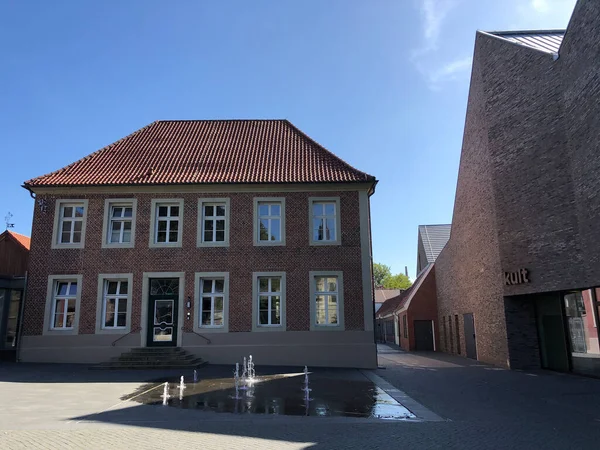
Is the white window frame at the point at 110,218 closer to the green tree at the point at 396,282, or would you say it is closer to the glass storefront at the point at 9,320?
the glass storefront at the point at 9,320

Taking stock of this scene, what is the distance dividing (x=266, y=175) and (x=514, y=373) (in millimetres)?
12583

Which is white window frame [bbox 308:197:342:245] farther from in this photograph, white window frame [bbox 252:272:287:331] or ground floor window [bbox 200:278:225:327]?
ground floor window [bbox 200:278:225:327]

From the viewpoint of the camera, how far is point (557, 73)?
51.7 feet

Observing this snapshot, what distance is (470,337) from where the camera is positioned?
2398 centimetres

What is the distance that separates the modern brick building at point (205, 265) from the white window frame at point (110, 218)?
0.05 meters

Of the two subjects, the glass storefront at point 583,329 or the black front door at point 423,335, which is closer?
the glass storefront at point 583,329

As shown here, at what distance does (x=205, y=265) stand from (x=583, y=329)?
47.4ft

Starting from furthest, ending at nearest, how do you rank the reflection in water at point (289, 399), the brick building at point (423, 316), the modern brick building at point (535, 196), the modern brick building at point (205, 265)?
the brick building at point (423, 316)
the modern brick building at point (205, 265)
the modern brick building at point (535, 196)
the reflection in water at point (289, 399)

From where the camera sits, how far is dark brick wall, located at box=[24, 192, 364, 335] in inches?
733

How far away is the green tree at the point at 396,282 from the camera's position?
3460 inches

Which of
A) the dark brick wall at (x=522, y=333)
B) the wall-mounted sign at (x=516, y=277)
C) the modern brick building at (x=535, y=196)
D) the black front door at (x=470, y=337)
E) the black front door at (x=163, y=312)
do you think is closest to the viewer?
the modern brick building at (x=535, y=196)

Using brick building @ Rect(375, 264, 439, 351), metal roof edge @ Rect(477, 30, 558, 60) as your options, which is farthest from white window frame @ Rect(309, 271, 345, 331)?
brick building @ Rect(375, 264, 439, 351)

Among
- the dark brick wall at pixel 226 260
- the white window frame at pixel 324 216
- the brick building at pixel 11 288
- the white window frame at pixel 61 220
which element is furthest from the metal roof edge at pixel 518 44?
the brick building at pixel 11 288

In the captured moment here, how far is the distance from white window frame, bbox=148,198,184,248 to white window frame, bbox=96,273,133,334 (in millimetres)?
1693
